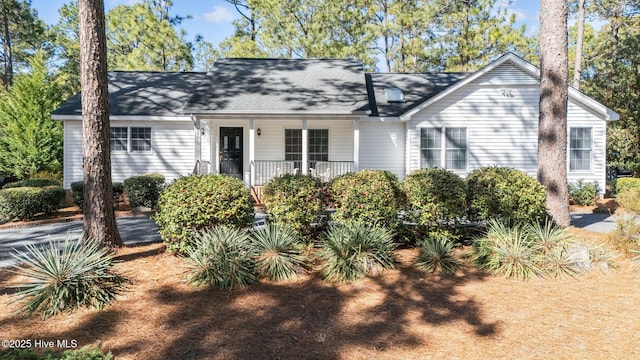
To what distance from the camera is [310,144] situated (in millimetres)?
14539

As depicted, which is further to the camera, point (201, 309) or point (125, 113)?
point (125, 113)

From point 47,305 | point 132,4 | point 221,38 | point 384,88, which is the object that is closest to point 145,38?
point 132,4

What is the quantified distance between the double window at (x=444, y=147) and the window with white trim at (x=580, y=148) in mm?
3912

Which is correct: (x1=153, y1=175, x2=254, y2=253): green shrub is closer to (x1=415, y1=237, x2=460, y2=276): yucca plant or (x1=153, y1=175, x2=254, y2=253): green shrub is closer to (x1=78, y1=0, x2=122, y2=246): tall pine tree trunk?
(x1=78, y1=0, x2=122, y2=246): tall pine tree trunk

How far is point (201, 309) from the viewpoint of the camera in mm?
4199

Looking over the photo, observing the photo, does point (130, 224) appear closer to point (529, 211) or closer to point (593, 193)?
point (529, 211)

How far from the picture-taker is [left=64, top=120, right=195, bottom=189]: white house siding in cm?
1361

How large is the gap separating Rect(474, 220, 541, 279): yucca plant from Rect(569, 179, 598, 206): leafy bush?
854cm

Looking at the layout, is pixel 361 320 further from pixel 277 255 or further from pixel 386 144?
pixel 386 144

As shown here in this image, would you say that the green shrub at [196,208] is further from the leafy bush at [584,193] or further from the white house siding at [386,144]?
the leafy bush at [584,193]

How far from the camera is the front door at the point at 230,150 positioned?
14508mm

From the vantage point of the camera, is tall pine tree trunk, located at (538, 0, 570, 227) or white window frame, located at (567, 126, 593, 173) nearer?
tall pine tree trunk, located at (538, 0, 570, 227)

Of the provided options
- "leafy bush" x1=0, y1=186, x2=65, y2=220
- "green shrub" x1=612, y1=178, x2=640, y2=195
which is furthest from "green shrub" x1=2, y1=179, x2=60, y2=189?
"green shrub" x1=612, y1=178, x2=640, y2=195

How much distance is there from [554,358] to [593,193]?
39.4 ft
